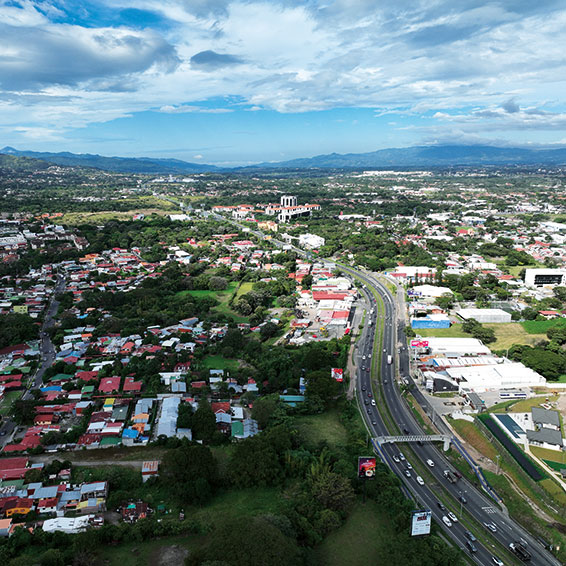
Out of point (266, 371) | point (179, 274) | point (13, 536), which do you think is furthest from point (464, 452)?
point (179, 274)

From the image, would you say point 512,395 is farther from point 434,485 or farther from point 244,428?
point 244,428

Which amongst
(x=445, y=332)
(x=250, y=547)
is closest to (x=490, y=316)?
(x=445, y=332)

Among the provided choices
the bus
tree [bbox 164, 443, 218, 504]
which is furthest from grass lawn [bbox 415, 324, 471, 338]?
tree [bbox 164, 443, 218, 504]

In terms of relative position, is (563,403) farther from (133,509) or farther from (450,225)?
(450,225)

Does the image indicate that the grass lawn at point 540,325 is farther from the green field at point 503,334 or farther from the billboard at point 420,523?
the billboard at point 420,523

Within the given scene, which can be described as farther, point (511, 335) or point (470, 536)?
point (511, 335)

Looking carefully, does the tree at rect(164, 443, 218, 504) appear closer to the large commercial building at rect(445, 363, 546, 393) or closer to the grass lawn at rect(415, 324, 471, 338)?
the large commercial building at rect(445, 363, 546, 393)
